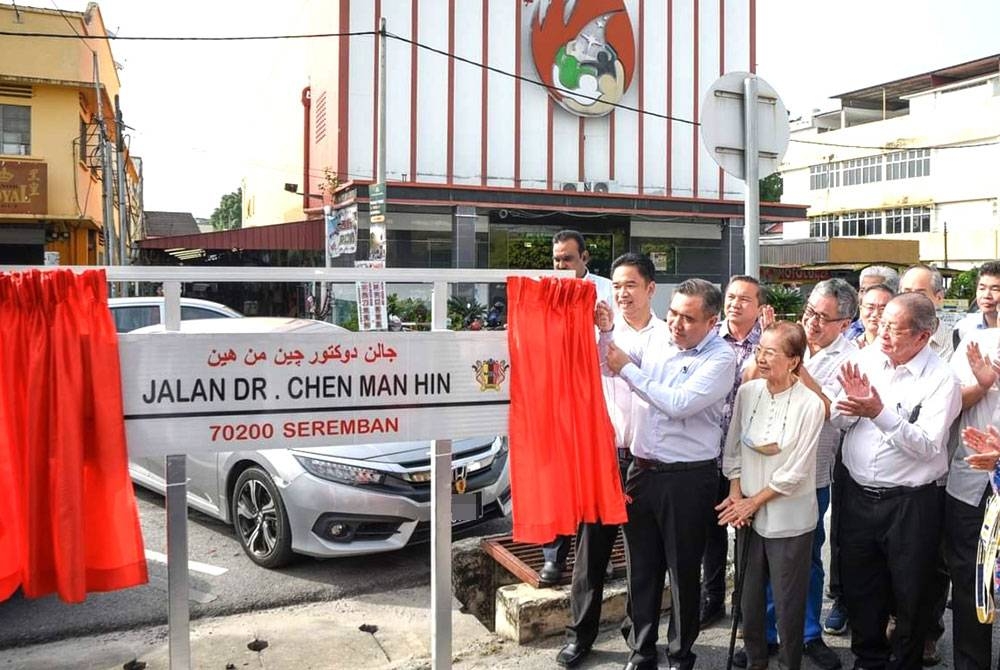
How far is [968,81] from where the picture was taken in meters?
42.5

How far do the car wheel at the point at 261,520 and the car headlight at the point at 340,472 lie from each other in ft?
0.87

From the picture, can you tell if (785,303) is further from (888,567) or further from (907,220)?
(907,220)

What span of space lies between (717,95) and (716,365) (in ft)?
7.01

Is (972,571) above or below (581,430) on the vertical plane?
below

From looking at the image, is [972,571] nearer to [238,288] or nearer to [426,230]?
[426,230]

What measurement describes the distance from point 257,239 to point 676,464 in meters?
20.3

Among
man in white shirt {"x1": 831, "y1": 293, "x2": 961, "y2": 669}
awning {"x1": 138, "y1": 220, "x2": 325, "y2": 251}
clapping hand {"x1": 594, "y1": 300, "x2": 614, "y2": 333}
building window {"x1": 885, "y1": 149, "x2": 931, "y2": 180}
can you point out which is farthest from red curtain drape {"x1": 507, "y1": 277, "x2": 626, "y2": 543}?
building window {"x1": 885, "y1": 149, "x2": 931, "y2": 180}

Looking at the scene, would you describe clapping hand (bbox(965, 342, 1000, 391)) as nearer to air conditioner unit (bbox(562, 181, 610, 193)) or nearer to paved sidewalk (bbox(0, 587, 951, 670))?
paved sidewalk (bbox(0, 587, 951, 670))

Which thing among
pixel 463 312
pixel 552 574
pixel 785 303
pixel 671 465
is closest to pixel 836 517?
pixel 671 465

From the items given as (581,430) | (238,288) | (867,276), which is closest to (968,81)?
(238,288)

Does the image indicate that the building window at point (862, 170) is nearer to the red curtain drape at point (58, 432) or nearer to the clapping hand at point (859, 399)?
the clapping hand at point (859, 399)

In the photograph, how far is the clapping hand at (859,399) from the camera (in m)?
3.21

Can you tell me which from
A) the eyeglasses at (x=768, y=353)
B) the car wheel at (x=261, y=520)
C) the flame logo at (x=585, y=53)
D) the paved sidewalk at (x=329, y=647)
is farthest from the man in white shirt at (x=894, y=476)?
the flame logo at (x=585, y=53)

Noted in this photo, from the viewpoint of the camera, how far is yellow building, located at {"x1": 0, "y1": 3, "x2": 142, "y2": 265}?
70.7ft
